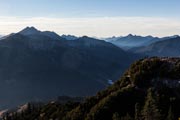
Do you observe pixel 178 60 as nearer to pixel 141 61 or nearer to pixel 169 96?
pixel 141 61

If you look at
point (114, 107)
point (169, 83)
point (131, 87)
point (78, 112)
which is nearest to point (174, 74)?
point (169, 83)

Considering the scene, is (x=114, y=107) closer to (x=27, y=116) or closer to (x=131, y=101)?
(x=131, y=101)

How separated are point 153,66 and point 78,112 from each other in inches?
1420

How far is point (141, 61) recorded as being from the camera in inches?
6914

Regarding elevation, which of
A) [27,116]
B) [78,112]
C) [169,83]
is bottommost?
[27,116]

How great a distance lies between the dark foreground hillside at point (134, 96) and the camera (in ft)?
451

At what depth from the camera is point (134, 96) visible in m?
144

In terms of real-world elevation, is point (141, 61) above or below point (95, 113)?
above

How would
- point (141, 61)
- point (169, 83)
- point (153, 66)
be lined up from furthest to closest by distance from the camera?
point (141, 61) < point (153, 66) < point (169, 83)

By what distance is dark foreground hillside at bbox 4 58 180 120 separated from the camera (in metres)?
138

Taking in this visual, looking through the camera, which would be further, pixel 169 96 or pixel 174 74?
pixel 174 74

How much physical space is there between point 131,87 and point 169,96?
15.1 m

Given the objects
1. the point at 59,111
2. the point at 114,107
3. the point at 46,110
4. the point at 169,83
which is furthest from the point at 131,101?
the point at 46,110

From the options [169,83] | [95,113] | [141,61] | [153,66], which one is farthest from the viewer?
[141,61]
